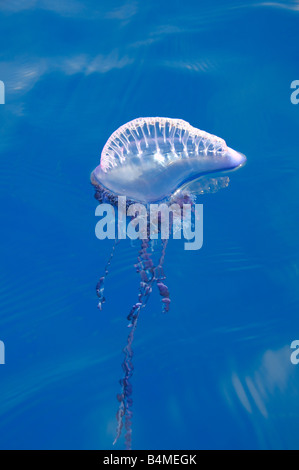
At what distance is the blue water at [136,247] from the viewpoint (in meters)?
2.21

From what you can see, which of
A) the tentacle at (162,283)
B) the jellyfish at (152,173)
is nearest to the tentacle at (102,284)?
the jellyfish at (152,173)

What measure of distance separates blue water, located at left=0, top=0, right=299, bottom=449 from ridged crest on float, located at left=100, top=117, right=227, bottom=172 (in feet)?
0.93

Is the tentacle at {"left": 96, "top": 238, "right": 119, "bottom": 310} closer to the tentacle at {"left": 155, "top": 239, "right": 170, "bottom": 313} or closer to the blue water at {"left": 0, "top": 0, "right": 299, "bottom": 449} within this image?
the blue water at {"left": 0, "top": 0, "right": 299, "bottom": 449}

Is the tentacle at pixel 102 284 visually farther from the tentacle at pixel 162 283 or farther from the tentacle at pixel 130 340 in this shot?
the tentacle at pixel 162 283

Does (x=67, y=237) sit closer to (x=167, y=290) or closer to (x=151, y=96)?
(x=167, y=290)

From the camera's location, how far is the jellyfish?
88.1 inches

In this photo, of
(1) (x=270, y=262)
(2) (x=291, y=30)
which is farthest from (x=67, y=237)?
(2) (x=291, y=30)

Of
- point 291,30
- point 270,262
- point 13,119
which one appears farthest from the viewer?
point 291,30

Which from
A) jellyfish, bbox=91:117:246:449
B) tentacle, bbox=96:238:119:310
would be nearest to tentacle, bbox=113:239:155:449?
jellyfish, bbox=91:117:246:449

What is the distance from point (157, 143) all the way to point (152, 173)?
0.17 meters

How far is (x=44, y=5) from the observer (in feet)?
9.96

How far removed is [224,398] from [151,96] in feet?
5.81
